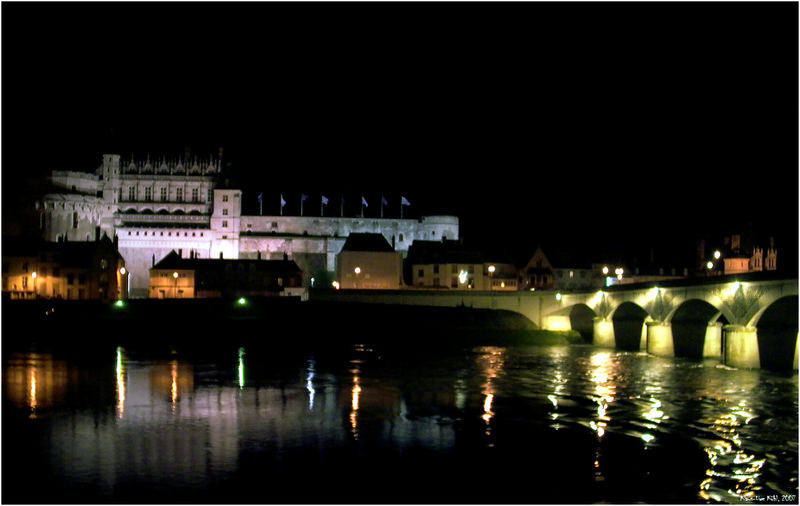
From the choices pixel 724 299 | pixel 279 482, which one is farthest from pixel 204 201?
pixel 279 482

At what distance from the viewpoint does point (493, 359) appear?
54.7 meters

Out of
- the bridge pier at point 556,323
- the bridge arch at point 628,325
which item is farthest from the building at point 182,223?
the bridge arch at point 628,325

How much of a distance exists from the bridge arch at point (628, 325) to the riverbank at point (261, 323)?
12.3 ft

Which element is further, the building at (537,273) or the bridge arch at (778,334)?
the building at (537,273)

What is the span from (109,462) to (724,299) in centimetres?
3562

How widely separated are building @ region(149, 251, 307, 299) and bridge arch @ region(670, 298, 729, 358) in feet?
124

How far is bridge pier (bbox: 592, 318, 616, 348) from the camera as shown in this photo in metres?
67.5

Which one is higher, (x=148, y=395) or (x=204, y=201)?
(x=204, y=201)

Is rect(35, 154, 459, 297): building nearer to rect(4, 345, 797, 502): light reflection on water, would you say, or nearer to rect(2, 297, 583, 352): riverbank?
rect(2, 297, 583, 352): riverbank

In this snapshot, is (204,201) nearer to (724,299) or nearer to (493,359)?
(493,359)

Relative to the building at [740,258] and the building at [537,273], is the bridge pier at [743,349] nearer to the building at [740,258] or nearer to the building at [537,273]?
the building at [740,258]

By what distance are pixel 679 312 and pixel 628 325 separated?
9.80 metres

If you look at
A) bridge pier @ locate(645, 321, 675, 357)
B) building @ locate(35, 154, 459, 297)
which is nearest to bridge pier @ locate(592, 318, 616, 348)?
bridge pier @ locate(645, 321, 675, 357)

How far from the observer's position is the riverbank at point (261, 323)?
6347 centimetres
